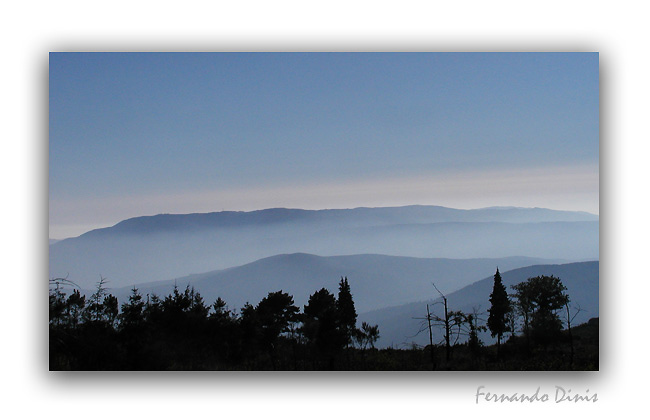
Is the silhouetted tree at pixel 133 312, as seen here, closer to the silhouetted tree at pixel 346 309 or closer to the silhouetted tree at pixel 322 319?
the silhouetted tree at pixel 322 319

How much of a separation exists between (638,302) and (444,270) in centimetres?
206

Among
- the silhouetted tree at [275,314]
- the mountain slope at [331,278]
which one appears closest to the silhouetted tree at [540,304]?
the mountain slope at [331,278]

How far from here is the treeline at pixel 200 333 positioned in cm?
607

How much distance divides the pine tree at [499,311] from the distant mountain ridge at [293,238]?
388mm

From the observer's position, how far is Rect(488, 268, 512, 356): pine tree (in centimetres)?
621

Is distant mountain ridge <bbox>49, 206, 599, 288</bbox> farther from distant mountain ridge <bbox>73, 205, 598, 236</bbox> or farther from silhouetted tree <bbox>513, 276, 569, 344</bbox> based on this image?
silhouetted tree <bbox>513, 276, 569, 344</bbox>

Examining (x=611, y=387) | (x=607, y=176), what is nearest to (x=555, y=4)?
(x=607, y=176)

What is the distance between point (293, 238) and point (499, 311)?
248cm

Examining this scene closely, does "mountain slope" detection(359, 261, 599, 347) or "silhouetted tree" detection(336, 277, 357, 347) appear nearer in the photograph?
"mountain slope" detection(359, 261, 599, 347)

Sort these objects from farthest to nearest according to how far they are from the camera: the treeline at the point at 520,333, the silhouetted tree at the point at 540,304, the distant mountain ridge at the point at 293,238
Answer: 1. the distant mountain ridge at the point at 293,238
2. the silhouetted tree at the point at 540,304
3. the treeline at the point at 520,333

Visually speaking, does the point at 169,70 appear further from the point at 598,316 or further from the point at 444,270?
the point at 598,316

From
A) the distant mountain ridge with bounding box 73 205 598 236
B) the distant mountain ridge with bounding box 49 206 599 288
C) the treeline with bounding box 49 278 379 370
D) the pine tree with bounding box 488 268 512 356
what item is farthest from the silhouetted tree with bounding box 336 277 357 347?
the pine tree with bounding box 488 268 512 356

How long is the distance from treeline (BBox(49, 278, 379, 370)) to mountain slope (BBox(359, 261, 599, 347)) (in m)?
0.20

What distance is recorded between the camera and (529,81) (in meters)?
6.17
